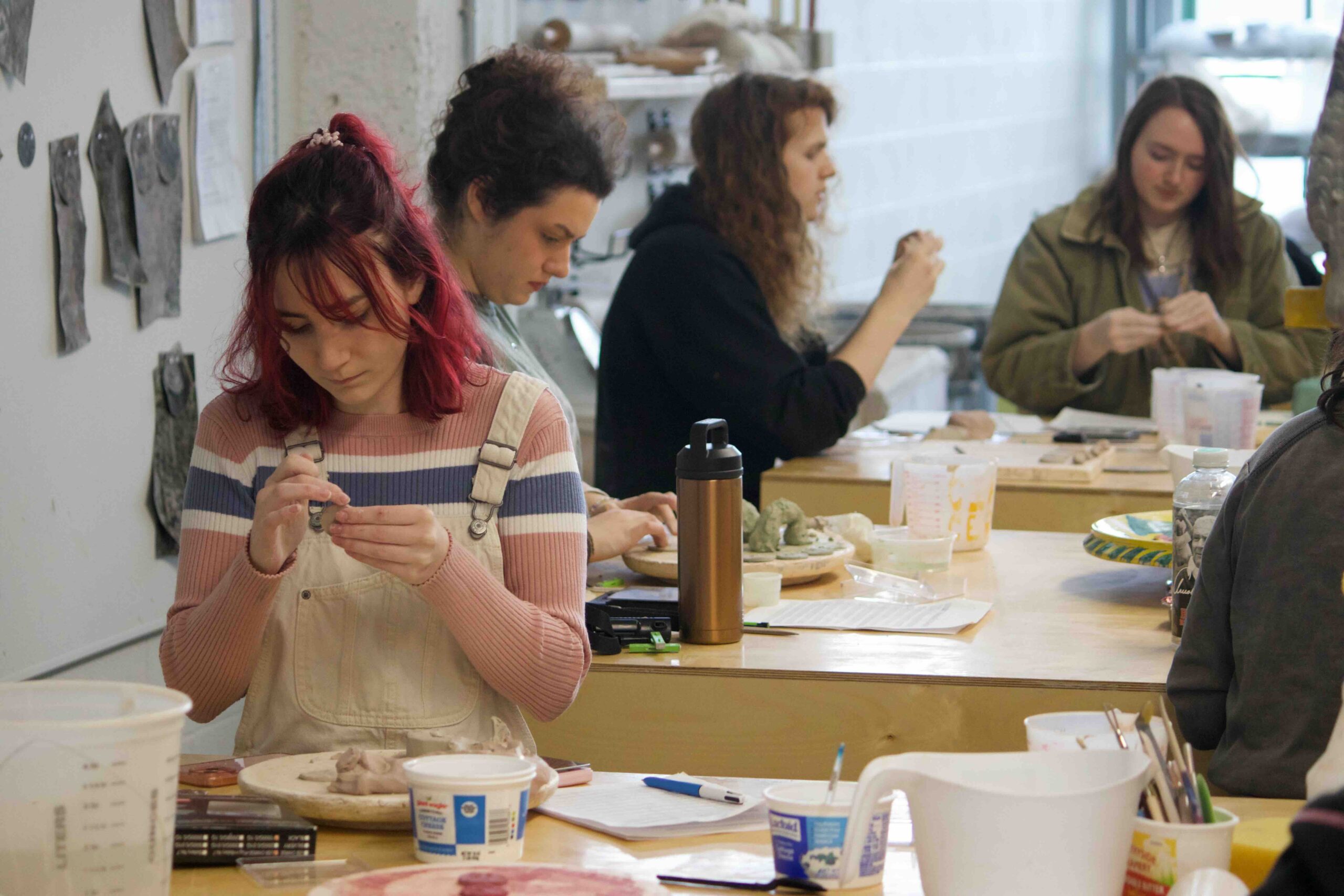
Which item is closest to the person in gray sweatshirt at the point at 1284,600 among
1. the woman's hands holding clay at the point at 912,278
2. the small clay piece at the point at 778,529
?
the small clay piece at the point at 778,529

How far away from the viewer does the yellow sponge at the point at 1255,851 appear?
102cm

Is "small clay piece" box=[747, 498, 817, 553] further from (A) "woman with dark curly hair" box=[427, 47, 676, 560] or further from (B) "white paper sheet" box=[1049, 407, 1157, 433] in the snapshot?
(B) "white paper sheet" box=[1049, 407, 1157, 433]

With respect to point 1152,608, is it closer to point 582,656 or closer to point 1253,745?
point 1253,745

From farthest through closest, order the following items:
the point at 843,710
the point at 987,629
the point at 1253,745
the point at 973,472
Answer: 1. the point at 973,472
2. the point at 987,629
3. the point at 843,710
4. the point at 1253,745

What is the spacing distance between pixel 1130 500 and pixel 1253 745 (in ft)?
4.69

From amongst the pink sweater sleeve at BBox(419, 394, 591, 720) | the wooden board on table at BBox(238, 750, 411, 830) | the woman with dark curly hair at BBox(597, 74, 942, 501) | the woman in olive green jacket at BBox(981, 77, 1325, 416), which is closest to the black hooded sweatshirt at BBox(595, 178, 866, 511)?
the woman with dark curly hair at BBox(597, 74, 942, 501)

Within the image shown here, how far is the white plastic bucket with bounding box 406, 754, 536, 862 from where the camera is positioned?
107 cm

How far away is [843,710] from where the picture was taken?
173 centimetres

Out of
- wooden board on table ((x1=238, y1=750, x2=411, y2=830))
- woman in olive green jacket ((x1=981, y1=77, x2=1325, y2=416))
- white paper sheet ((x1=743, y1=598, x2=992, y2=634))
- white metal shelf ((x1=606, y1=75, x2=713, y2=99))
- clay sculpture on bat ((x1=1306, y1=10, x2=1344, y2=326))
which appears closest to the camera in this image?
wooden board on table ((x1=238, y1=750, x2=411, y2=830))

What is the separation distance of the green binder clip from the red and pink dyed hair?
44 cm

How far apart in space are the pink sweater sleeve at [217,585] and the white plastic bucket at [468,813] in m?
0.35

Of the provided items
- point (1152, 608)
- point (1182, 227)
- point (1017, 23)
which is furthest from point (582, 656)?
point (1017, 23)

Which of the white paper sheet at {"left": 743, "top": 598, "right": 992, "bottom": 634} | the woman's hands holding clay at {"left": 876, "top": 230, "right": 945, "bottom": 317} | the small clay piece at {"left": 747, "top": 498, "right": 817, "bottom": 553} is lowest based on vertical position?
the white paper sheet at {"left": 743, "top": 598, "right": 992, "bottom": 634}

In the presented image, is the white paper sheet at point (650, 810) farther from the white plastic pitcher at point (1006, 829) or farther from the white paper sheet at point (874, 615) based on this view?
the white paper sheet at point (874, 615)
